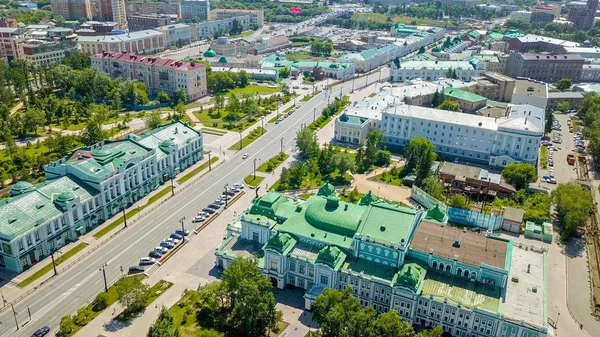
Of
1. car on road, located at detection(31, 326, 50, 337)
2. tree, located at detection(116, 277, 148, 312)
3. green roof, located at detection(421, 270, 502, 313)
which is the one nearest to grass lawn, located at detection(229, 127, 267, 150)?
tree, located at detection(116, 277, 148, 312)

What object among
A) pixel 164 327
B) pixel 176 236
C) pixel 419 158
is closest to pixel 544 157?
pixel 419 158

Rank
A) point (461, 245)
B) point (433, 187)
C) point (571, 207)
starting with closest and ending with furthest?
point (461, 245) → point (571, 207) → point (433, 187)

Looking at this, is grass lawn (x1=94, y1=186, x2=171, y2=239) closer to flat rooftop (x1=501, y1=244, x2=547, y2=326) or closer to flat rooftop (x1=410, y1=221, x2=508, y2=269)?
flat rooftop (x1=410, y1=221, x2=508, y2=269)

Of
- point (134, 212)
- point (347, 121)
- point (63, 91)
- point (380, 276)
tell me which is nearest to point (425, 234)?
point (380, 276)

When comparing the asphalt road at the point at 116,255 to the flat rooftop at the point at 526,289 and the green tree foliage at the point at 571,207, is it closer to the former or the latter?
the flat rooftop at the point at 526,289

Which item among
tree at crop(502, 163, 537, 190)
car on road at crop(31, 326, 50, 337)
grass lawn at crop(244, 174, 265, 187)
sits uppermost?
tree at crop(502, 163, 537, 190)

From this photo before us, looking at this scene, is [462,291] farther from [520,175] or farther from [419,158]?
[419,158]

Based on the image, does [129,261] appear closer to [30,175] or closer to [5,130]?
[30,175]
